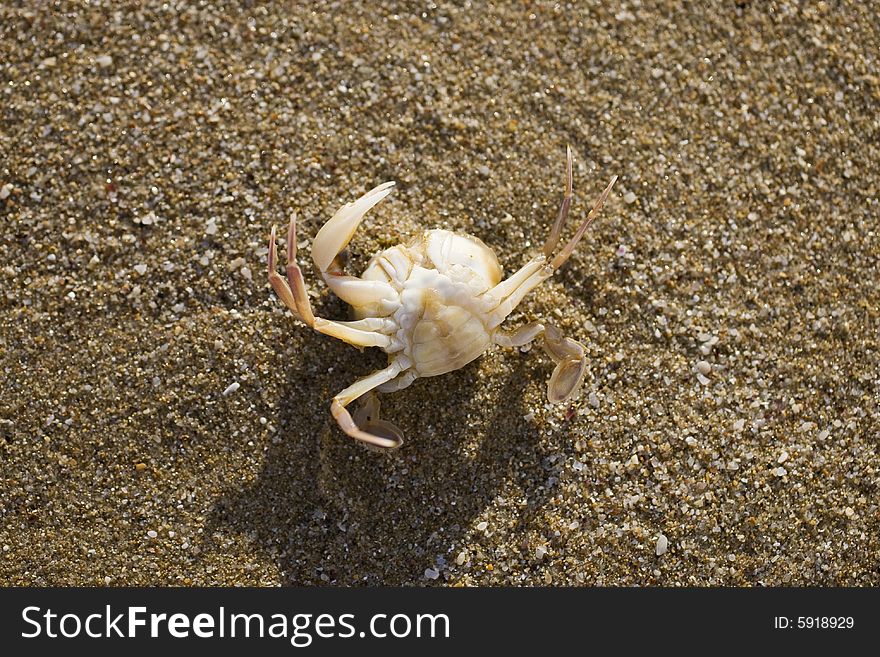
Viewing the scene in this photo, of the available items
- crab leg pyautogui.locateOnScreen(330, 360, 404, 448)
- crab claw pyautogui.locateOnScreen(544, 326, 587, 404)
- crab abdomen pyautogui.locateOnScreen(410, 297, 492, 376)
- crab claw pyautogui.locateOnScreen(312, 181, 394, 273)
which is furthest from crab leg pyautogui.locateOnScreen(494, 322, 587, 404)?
crab claw pyautogui.locateOnScreen(312, 181, 394, 273)

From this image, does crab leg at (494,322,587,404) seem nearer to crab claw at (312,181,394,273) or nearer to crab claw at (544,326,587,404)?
crab claw at (544,326,587,404)

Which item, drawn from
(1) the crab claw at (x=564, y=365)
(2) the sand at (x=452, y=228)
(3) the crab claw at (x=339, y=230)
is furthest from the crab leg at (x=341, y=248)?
(1) the crab claw at (x=564, y=365)

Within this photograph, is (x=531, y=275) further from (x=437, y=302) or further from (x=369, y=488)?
(x=369, y=488)

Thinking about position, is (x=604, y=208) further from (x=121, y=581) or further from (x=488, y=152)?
(x=121, y=581)

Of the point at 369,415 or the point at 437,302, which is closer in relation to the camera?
the point at 437,302

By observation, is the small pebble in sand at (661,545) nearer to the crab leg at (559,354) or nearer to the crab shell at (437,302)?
the crab leg at (559,354)

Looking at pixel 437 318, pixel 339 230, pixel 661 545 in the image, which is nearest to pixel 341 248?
Answer: pixel 339 230
